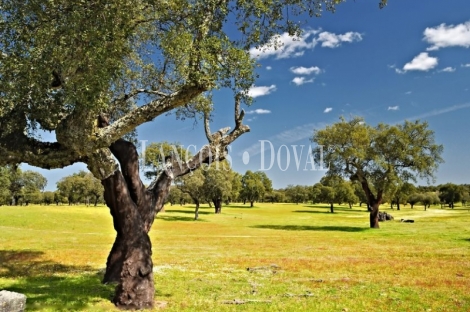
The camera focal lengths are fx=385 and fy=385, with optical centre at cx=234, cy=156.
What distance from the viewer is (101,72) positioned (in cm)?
1248

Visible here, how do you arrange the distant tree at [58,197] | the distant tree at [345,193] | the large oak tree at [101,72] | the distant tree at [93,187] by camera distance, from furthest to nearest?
1. the distant tree at [58,197]
2. the distant tree at [345,193]
3. the distant tree at [93,187]
4. the large oak tree at [101,72]

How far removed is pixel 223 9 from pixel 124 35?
3.67m

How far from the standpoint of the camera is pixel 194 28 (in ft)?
44.8

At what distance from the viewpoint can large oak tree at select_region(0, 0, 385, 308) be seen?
12734mm

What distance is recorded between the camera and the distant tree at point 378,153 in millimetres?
54719

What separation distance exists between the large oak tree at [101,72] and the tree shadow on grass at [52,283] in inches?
69.2

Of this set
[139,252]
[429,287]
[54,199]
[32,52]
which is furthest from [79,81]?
[54,199]

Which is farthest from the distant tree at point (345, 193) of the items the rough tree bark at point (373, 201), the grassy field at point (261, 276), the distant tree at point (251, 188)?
the grassy field at point (261, 276)

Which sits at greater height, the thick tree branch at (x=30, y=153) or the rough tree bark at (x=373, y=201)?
the thick tree branch at (x=30, y=153)

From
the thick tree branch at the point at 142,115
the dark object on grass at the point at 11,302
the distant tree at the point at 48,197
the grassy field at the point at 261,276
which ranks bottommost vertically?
the grassy field at the point at 261,276

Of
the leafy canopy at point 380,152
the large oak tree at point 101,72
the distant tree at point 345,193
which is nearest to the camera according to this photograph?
the large oak tree at point 101,72

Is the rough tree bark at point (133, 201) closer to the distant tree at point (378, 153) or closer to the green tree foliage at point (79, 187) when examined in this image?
the distant tree at point (378, 153)

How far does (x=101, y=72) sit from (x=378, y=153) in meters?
50.7

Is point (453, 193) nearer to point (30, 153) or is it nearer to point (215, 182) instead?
point (215, 182)
